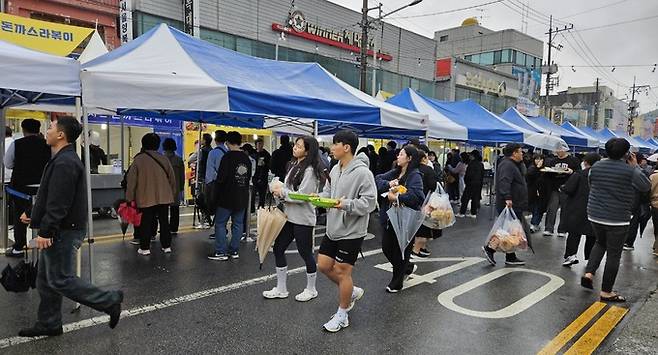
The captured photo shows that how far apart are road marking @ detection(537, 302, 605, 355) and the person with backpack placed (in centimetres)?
516

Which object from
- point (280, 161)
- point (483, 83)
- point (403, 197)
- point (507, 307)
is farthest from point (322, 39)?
point (507, 307)

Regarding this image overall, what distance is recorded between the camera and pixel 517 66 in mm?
46688

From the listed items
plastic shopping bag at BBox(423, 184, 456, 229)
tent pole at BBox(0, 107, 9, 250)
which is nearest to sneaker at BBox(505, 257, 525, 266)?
plastic shopping bag at BBox(423, 184, 456, 229)


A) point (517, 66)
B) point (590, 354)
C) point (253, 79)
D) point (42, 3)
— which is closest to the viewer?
point (590, 354)

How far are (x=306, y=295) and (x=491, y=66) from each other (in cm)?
4811

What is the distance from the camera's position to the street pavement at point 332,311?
356 cm

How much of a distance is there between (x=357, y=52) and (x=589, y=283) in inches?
867

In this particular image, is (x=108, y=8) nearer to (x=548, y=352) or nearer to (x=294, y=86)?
(x=294, y=86)

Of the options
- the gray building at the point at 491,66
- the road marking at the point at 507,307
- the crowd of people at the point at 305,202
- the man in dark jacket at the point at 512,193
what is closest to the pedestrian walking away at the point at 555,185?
the crowd of people at the point at 305,202

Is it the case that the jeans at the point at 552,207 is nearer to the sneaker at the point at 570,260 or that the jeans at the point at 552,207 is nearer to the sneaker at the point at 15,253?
the sneaker at the point at 570,260

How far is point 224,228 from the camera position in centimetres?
624

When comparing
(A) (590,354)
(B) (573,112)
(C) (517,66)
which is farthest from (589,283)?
(B) (573,112)

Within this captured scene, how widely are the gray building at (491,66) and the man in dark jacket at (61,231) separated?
32.6m

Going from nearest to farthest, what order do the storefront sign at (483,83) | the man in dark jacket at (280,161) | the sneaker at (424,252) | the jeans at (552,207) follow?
the sneaker at (424,252), the man in dark jacket at (280,161), the jeans at (552,207), the storefront sign at (483,83)
